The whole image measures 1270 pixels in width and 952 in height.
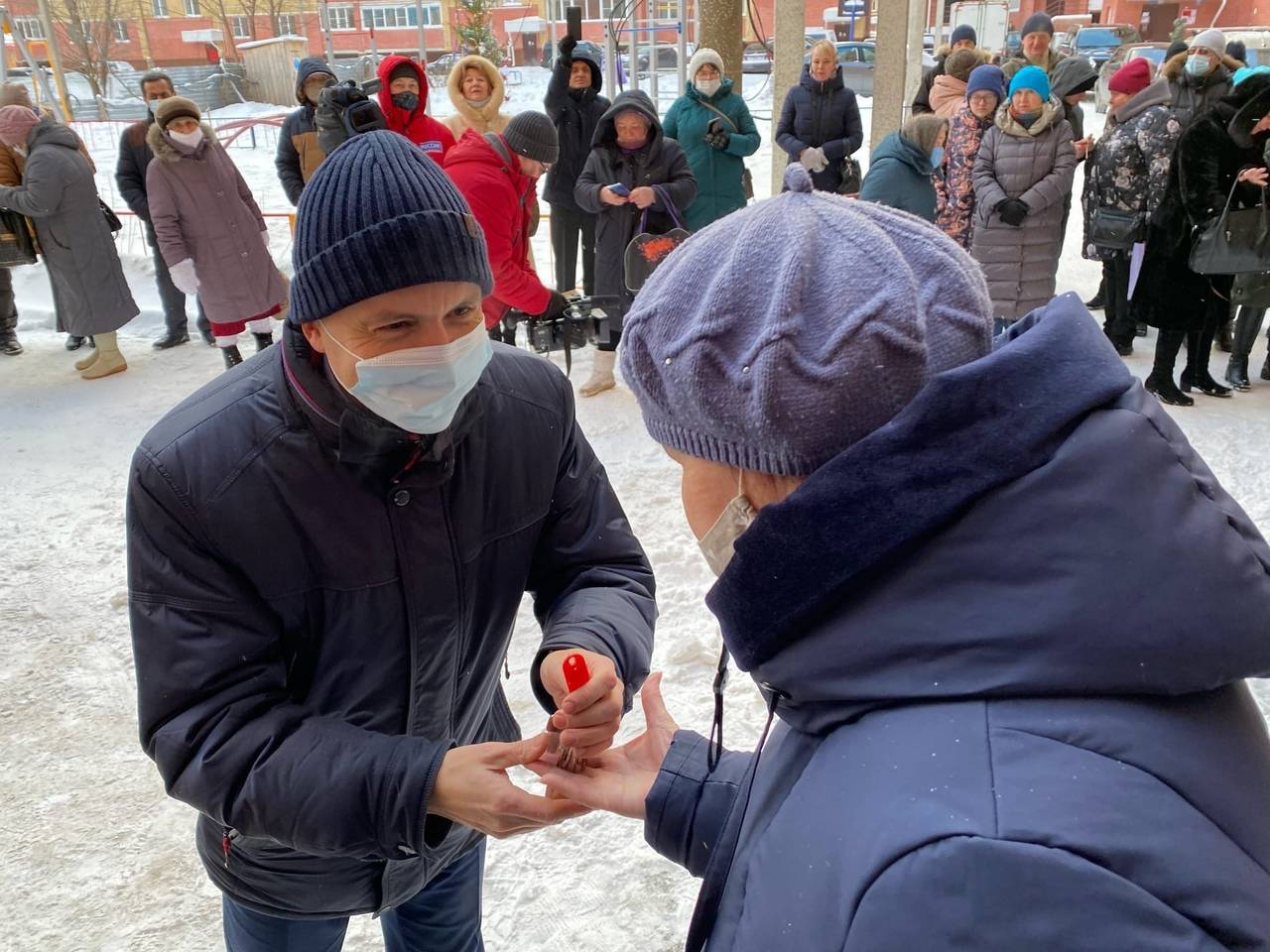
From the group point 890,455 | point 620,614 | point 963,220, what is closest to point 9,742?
point 620,614

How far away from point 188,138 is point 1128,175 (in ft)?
19.1

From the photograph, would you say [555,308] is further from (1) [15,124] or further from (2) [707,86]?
(1) [15,124]

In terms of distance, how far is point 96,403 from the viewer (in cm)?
651

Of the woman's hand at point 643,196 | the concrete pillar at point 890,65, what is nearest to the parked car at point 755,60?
the concrete pillar at point 890,65

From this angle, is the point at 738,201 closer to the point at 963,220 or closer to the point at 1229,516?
the point at 963,220

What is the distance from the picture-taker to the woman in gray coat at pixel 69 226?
6441 mm

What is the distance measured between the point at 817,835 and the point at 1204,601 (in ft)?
1.12

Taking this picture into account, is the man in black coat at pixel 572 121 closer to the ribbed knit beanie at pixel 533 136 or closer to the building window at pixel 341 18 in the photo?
the ribbed knit beanie at pixel 533 136

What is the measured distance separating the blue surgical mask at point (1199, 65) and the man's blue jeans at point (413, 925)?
240 inches

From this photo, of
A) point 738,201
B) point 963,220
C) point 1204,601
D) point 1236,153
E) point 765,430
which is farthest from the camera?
point 738,201

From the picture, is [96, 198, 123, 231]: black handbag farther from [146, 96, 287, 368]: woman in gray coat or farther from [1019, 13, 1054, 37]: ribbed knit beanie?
[1019, 13, 1054, 37]: ribbed knit beanie

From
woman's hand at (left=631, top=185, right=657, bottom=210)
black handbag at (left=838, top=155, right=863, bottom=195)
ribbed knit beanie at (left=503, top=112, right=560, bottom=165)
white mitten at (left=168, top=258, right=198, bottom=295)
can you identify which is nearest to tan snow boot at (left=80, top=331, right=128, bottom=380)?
white mitten at (left=168, top=258, right=198, bottom=295)

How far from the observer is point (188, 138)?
237 inches

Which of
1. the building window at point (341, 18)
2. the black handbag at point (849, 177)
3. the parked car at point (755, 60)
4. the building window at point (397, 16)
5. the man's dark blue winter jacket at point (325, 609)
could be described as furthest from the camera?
the building window at point (341, 18)
